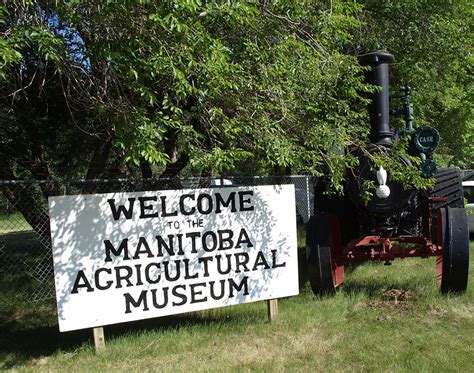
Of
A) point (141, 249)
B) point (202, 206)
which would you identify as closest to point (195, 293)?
point (141, 249)

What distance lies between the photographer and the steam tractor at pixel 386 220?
5.46 m

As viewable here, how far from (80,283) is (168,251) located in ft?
2.82

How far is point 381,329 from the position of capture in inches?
189

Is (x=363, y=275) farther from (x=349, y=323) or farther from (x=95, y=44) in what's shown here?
(x=95, y=44)

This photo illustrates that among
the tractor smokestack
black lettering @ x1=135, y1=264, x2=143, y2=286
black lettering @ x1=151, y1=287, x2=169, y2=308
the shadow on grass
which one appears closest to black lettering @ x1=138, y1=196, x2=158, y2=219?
black lettering @ x1=135, y1=264, x2=143, y2=286

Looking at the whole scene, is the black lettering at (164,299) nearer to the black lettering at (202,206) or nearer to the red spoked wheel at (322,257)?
the black lettering at (202,206)

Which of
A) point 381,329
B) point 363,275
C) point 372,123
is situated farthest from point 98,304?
point 363,275

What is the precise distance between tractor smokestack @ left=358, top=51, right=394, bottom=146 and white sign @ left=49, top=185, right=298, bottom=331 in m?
1.28

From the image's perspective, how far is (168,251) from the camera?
4.74 metres

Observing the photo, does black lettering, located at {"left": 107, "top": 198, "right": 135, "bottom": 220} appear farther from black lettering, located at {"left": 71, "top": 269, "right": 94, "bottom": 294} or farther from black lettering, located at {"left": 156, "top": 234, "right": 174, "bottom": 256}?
black lettering, located at {"left": 71, "top": 269, "right": 94, "bottom": 294}

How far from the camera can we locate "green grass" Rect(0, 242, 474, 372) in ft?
13.4

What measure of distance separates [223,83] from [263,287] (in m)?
2.25

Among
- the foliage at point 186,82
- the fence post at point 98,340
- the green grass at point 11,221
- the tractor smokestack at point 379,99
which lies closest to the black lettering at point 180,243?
the foliage at point 186,82

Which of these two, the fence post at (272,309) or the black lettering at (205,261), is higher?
the black lettering at (205,261)
